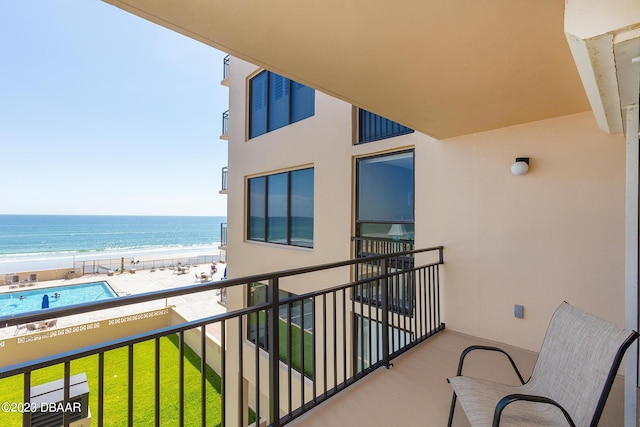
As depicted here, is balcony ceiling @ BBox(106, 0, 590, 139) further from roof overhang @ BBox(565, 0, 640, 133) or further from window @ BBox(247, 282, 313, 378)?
window @ BBox(247, 282, 313, 378)

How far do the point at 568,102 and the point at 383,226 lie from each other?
249 cm

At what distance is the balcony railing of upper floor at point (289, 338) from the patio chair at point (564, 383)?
908mm

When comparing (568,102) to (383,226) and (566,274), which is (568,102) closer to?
(566,274)

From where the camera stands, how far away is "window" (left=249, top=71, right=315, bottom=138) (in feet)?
18.7

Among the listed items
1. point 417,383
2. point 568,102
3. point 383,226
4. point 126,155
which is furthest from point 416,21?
point 126,155

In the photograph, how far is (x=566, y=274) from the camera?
2809 mm

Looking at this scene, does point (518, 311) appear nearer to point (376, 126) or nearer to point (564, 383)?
point (564, 383)

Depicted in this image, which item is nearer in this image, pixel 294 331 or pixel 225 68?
pixel 294 331

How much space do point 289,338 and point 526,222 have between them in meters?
2.74

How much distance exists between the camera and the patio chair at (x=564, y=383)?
1.28 metres

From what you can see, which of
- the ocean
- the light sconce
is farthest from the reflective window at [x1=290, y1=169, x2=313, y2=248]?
the ocean

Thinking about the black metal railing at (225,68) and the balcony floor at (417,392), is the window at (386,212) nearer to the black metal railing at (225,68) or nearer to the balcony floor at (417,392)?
the balcony floor at (417,392)

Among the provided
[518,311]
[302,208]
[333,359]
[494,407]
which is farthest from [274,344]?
[302,208]

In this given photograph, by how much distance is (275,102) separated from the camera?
6422mm
